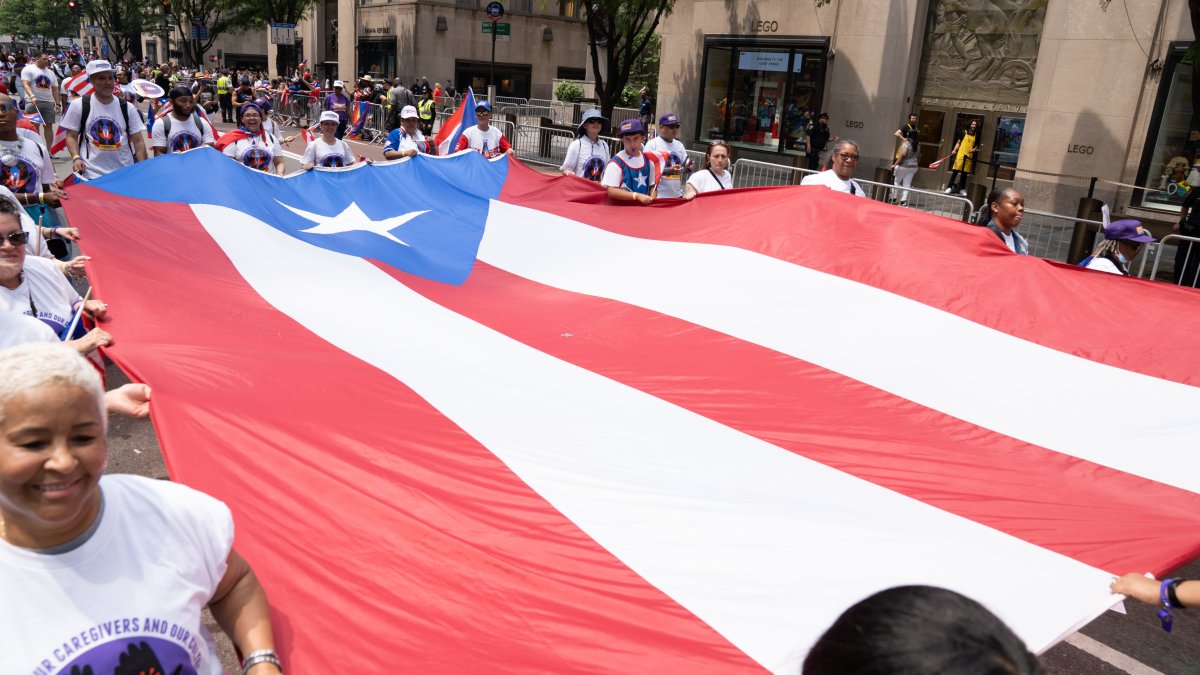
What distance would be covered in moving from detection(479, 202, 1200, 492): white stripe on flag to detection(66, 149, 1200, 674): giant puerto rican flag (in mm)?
21

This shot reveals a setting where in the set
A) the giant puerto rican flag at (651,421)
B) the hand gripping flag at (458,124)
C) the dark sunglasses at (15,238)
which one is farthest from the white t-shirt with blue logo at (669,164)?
the dark sunglasses at (15,238)

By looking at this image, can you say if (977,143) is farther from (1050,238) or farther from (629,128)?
(629,128)

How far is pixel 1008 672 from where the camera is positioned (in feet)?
3.76

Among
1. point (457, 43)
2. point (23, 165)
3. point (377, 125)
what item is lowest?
point (377, 125)

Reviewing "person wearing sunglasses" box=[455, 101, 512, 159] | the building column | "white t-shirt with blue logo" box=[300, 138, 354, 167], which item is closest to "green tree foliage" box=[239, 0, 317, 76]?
the building column

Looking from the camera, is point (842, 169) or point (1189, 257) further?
point (1189, 257)

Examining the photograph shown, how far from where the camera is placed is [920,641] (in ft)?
3.85

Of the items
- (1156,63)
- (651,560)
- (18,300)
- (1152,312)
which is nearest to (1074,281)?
(1152,312)

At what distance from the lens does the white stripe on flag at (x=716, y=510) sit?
265 centimetres

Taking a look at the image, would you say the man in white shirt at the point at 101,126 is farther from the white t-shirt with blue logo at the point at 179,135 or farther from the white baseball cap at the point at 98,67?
the white t-shirt with blue logo at the point at 179,135

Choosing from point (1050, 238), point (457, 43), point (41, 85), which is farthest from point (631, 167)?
point (457, 43)

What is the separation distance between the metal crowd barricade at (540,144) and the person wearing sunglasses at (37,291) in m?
17.5

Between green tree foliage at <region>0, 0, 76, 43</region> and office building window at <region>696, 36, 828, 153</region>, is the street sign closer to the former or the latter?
office building window at <region>696, 36, 828, 153</region>

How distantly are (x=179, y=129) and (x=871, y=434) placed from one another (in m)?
7.74
